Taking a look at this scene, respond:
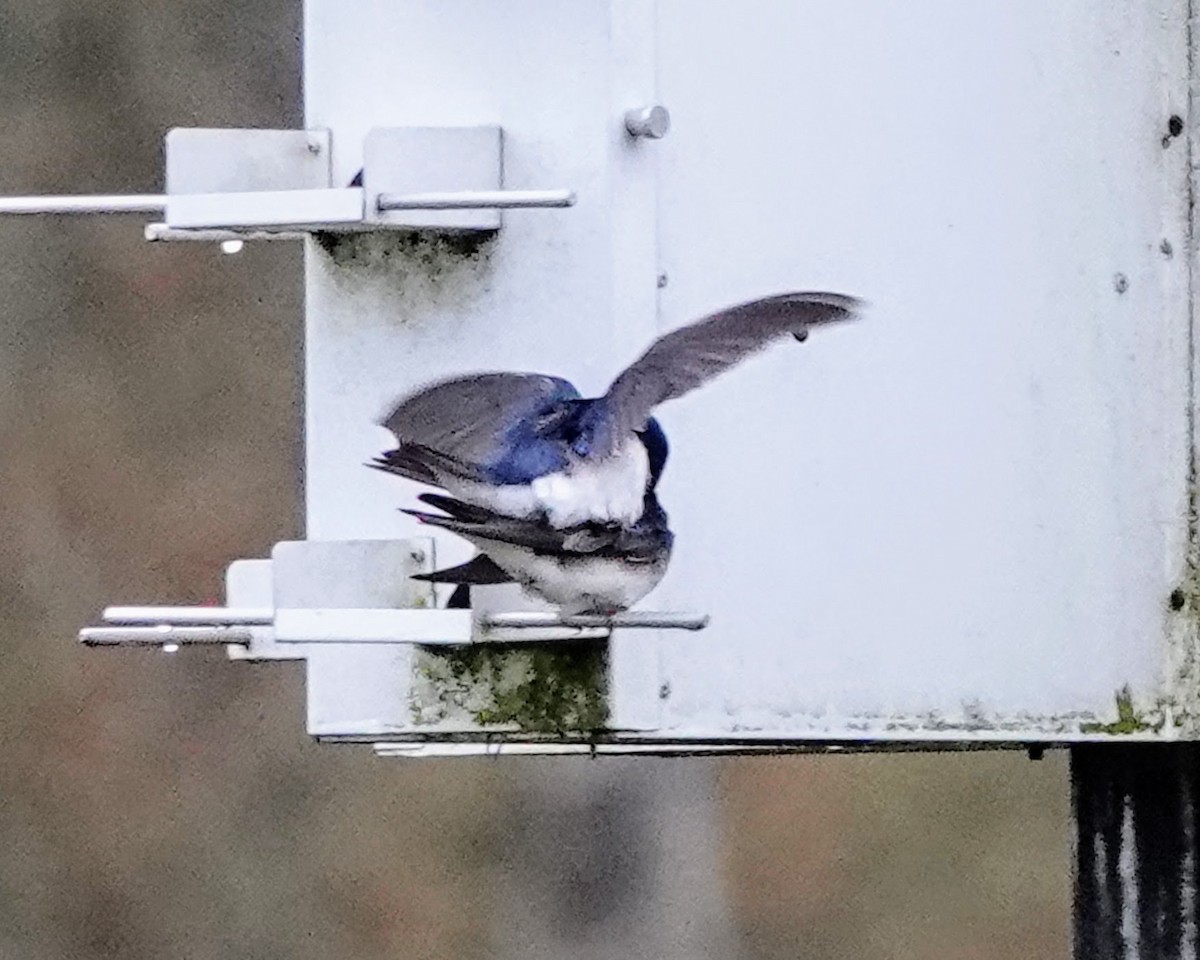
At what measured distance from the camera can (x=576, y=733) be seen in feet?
11.3

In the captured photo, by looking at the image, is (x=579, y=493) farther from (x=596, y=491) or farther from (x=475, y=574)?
(x=475, y=574)

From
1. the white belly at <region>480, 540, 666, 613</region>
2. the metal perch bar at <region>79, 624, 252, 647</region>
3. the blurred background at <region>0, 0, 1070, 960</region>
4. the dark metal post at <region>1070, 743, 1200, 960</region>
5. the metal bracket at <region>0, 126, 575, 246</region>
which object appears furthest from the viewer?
the blurred background at <region>0, 0, 1070, 960</region>

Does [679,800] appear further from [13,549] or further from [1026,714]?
[1026,714]

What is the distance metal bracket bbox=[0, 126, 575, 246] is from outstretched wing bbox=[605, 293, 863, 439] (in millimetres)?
154

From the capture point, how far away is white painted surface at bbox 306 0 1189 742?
3436 millimetres

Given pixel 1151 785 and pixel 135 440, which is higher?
pixel 135 440

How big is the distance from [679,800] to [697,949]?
300 millimetres

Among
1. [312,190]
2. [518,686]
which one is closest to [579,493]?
[518,686]

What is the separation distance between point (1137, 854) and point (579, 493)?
97cm

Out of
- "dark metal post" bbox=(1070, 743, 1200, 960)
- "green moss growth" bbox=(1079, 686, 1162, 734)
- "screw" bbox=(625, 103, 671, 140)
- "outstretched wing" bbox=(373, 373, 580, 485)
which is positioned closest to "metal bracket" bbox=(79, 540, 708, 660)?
"outstretched wing" bbox=(373, 373, 580, 485)

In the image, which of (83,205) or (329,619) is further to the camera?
(83,205)

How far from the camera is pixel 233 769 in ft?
28.2

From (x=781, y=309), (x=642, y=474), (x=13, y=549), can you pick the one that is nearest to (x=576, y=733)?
(x=642, y=474)

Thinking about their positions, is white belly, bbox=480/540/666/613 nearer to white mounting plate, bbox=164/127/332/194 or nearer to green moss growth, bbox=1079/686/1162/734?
white mounting plate, bbox=164/127/332/194
